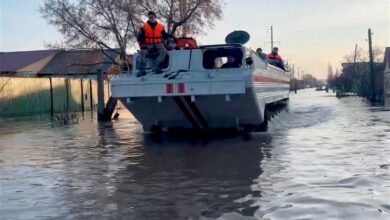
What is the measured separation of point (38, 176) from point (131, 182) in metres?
1.65

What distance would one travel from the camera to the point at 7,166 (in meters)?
8.92

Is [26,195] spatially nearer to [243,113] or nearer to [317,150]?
[317,150]

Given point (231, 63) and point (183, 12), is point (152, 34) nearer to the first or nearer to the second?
point (231, 63)

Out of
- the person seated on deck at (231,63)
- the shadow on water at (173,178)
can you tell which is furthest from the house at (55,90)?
the shadow on water at (173,178)

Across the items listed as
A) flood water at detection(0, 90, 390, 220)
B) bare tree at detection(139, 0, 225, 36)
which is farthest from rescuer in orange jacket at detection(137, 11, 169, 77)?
bare tree at detection(139, 0, 225, 36)

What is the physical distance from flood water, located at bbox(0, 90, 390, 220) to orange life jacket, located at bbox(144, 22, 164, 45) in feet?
7.94

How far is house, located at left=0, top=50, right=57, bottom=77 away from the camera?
2222 inches

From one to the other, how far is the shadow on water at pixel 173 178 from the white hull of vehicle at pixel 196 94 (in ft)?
2.61

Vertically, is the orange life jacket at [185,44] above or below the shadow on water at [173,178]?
above

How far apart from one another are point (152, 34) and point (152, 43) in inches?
9.0

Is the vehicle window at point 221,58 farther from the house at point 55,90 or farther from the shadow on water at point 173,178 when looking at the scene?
the house at point 55,90

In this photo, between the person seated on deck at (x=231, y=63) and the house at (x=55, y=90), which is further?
the house at (x=55, y=90)

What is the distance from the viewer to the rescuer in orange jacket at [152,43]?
12.3 m

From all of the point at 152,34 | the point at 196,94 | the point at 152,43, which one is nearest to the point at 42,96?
the point at 152,43
